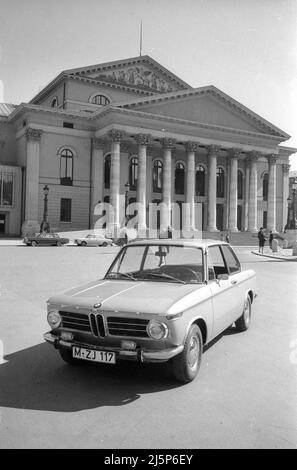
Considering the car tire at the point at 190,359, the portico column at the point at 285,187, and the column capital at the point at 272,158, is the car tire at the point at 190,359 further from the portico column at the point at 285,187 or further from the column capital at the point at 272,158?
the portico column at the point at 285,187

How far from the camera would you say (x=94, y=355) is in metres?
4.79

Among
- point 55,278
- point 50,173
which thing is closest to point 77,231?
point 50,173

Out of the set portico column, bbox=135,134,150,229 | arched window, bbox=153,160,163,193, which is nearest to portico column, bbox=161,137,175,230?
portico column, bbox=135,134,150,229

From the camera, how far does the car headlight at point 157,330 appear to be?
183 inches

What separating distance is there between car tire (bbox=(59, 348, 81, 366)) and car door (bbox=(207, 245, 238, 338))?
185 centimetres

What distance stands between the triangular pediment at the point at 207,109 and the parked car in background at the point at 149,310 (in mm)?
39529

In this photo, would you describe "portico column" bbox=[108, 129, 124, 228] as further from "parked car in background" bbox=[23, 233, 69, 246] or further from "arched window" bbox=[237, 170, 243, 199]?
"arched window" bbox=[237, 170, 243, 199]

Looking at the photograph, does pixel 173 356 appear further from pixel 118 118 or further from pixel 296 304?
pixel 118 118

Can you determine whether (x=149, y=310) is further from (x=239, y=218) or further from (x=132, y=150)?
(x=239, y=218)

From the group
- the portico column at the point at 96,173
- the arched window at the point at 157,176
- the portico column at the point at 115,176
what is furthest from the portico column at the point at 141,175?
the arched window at the point at 157,176

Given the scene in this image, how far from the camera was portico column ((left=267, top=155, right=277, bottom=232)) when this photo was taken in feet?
178

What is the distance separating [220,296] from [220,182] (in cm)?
5065

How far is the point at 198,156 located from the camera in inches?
2096
